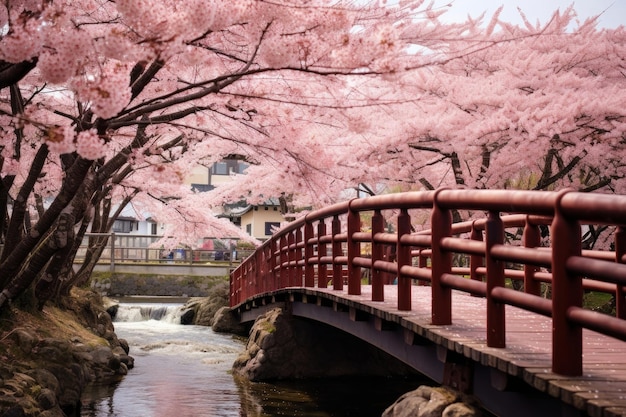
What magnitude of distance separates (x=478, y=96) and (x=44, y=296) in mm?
8994

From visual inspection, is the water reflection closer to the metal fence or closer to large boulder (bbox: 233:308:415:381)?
large boulder (bbox: 233:308:415:381)

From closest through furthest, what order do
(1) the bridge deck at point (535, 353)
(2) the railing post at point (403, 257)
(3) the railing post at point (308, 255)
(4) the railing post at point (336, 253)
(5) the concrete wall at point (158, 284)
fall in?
1. (1) the bridge deck at point (535, 353)
2. (2) the railing post at point (403, 257)
3. (4) the railing post at point (336, 253)
4. (3) the railing post at point (308, 255)
5. (5) the concrete wall at point (158, 284)

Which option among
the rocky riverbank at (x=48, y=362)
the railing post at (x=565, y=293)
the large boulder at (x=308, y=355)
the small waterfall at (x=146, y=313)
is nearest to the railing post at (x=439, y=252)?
the railing post at (x=565, y=293)

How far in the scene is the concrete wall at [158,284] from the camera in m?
33.8

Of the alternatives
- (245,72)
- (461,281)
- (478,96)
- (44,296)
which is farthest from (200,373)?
(461,281)

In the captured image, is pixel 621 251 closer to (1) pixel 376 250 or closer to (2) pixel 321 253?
(1) pixel 376 250

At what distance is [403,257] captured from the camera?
7.44 m

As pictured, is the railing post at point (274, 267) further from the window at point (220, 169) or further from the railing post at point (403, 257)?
the window at point (220, 169)

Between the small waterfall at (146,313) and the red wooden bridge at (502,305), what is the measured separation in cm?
1687

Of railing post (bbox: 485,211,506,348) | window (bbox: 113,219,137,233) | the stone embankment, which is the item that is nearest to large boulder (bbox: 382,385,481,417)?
railing post (bbox: 485,211,506,348)

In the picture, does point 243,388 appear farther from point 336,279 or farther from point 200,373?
point 336,279

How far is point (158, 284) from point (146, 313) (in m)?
6.51

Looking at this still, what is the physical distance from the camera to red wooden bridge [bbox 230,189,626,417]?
175 inches

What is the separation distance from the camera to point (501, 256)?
537 cm
